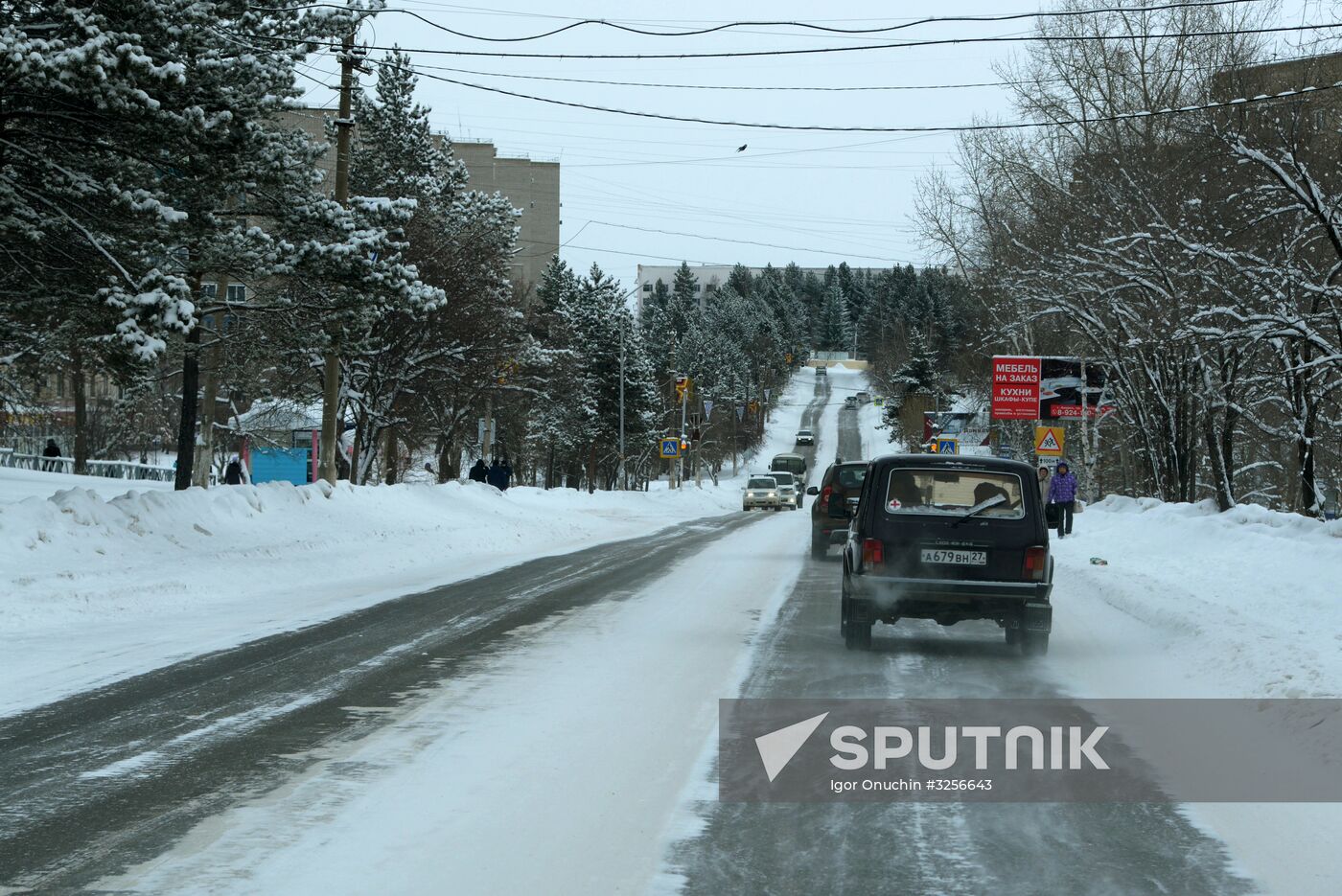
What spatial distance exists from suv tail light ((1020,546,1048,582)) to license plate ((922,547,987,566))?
344 millimetres

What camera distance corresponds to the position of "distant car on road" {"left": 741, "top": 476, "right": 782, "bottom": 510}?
59.4m

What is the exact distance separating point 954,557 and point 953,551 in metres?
0.05

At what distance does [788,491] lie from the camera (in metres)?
60.7

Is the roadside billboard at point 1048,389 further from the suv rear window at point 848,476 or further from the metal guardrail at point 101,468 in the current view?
the metal guardrail at point 101,468

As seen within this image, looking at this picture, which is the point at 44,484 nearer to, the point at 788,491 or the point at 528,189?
the point at 788,491

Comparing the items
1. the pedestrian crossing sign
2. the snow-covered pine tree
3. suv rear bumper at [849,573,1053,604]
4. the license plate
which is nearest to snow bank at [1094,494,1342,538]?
the pedestrian crossing sign

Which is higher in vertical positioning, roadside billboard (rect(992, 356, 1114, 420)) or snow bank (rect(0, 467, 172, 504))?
roadside billboard (rect(992, 356, 1114, 420))

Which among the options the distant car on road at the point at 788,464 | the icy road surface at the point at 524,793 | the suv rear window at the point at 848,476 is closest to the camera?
the icy road surface at the point at 524,793

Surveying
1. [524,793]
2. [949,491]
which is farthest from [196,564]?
[524,793]

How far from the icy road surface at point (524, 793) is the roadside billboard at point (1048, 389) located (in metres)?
27.1

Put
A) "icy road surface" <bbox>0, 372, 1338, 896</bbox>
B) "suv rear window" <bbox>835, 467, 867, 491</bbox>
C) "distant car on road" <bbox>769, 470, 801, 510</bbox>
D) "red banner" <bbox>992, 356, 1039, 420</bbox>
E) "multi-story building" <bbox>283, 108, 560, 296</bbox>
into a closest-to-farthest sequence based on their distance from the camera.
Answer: "icy road surface" <bbox>0, 372, 1338, 896</bbox>, "suv rear window" <bbox>835, 467, 867, 491</bbox>, "red banner" <bbox>992, 356, 1039, 420</bbox>, "distant car on road" <bbox>769, 470, 801, 510</bbox>, "multi-story building" <bbox>283, 108, 560, 296</bbox>

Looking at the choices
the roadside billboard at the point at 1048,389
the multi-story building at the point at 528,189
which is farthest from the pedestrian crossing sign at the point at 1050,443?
the multi-story building at the point at 528,189

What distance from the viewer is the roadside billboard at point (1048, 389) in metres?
38.1

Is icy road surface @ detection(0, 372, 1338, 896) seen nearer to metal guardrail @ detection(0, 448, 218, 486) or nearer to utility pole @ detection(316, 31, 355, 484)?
utility pole @ detection(316, 31, 355, 484)
